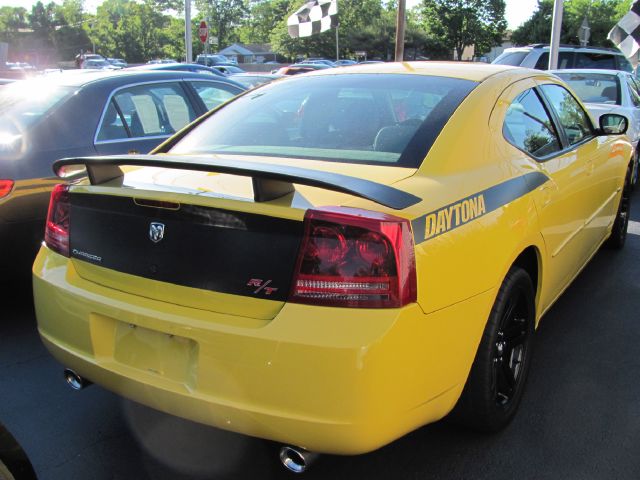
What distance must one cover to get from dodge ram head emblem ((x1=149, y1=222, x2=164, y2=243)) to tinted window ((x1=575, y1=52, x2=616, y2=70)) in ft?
41.5

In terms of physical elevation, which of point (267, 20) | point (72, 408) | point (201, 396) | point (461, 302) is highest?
point (267, 20)

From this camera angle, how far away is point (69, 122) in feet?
14.3

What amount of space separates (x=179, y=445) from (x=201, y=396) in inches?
28.9

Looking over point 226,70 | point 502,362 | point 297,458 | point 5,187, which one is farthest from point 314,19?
point 226,70

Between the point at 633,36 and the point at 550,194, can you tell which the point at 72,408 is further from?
the point at 633,36

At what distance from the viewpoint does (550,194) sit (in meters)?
3.09

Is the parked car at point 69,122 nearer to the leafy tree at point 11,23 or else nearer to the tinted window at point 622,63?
the tinted window at point 622,63

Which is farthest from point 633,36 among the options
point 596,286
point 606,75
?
point 596,286

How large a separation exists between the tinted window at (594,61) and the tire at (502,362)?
38.1 feet

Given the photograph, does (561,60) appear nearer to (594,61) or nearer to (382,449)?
(594,61)

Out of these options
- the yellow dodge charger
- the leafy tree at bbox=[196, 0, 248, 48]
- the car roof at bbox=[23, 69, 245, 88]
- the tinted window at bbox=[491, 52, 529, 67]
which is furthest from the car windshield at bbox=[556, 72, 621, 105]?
the leafy tree at bbox=[196, 0, 248, 48]

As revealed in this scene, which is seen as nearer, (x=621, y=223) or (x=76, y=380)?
(x=76, y=380)

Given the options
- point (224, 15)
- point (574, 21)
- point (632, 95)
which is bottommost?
point (632, 95)

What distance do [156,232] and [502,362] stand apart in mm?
1563
